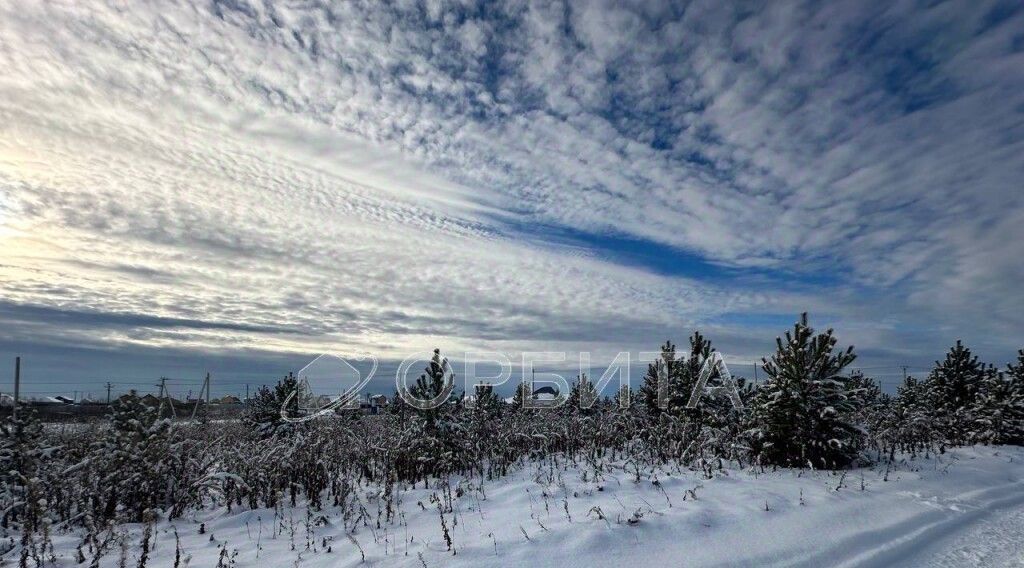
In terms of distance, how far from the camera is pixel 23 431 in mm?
9703

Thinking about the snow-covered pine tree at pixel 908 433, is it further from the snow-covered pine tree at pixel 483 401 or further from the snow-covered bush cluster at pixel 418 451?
the snow-covered pine tree at pixel 483 401

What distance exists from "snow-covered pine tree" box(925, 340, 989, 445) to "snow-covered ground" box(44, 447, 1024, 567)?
9.67m

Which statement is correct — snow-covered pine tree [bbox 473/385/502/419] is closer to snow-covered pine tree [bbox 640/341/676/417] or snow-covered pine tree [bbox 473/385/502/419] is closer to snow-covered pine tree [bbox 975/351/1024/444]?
snow-covered pine tree [bbox 640/341/676/417]

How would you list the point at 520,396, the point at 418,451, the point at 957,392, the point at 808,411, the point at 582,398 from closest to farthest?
the point at 808,411 → the point at 418,451 → the point at 957,392 → the point at 582,398 → the point at 520,396

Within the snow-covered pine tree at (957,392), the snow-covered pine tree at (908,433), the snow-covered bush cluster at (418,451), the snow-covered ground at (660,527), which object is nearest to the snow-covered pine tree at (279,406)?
the snow-covered bush cluster at (418,451)

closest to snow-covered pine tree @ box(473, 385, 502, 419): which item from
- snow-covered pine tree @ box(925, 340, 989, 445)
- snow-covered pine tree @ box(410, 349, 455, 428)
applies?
snow-covered pine tree @ box(410, 349, 455, 428)

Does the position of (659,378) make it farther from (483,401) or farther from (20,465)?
(20,465)

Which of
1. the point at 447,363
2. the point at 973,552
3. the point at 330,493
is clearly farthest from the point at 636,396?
the point at 973,552

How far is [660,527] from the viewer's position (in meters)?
6.06

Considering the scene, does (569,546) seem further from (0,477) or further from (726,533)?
(0,477)

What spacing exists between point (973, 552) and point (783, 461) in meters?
5.25

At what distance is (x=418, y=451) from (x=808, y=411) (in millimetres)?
8915

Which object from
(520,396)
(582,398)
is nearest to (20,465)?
(582,398)

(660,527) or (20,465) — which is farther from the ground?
(660,527)
